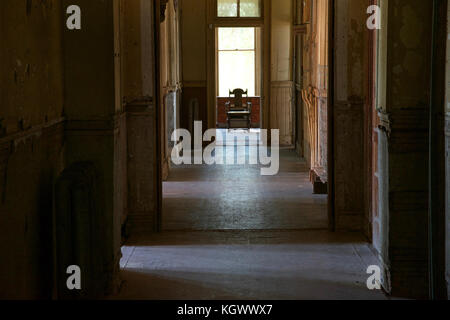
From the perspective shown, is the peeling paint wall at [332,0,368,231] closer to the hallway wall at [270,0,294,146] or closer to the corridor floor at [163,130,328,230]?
the corridor floor at [163,130,328,230]

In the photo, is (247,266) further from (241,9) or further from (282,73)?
(241,9)

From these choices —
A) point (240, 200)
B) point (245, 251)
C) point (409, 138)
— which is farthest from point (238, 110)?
point (409, 138)

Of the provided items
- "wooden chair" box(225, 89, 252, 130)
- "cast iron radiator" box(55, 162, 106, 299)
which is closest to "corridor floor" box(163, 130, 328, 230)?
"cast iron radiator" box(55, 162, 106, 299)

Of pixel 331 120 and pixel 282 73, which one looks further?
pixel 282 73

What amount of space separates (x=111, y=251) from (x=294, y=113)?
9.17 metres

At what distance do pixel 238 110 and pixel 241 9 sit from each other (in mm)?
3374

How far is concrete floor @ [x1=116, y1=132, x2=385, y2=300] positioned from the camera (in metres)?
5.42

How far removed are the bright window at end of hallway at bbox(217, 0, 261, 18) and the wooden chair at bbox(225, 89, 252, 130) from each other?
2728 mm

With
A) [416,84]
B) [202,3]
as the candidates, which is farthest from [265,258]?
[202,3]

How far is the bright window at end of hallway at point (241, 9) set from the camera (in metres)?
14.6

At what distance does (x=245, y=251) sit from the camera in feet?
21.5

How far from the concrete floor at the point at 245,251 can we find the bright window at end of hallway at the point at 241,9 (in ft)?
18.9

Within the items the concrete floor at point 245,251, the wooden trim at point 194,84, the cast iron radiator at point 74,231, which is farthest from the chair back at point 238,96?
the cast iron radiator at point 74,231

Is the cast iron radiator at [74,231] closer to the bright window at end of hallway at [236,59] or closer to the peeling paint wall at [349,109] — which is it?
→ the peeling paint wall at [349,109]
